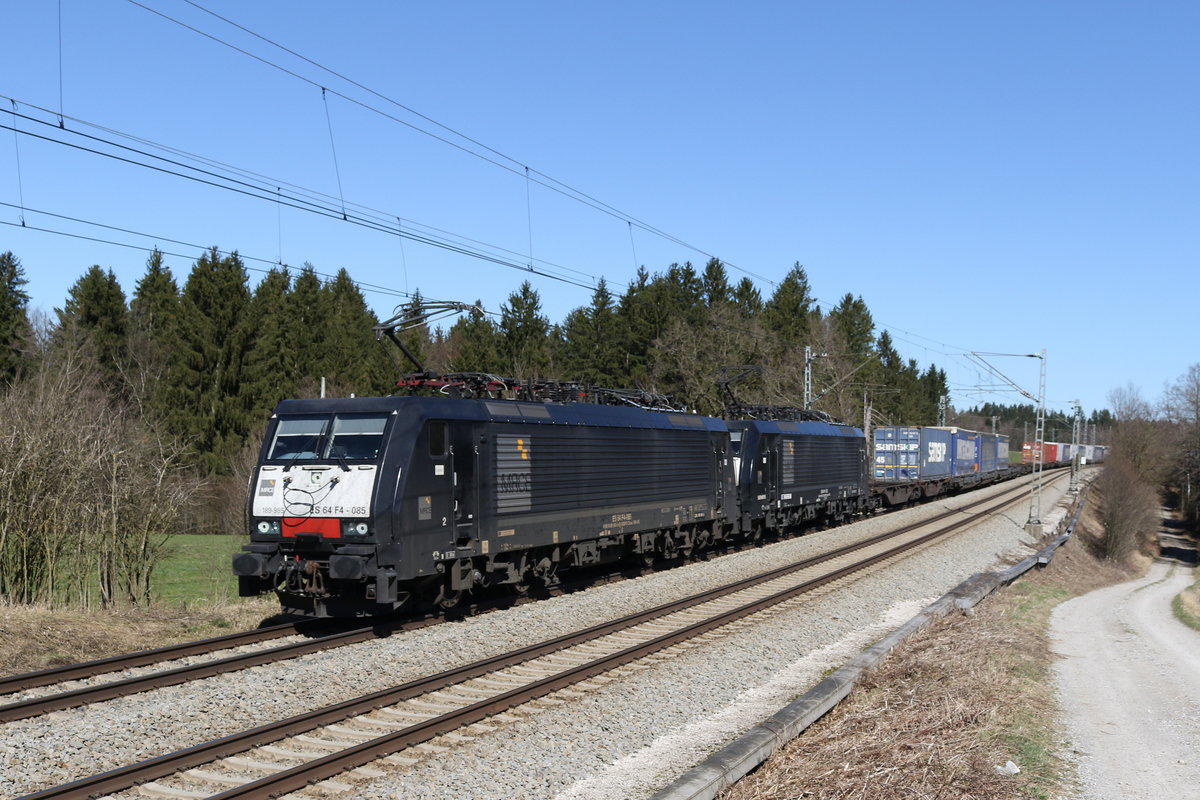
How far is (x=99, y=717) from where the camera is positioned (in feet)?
29.1

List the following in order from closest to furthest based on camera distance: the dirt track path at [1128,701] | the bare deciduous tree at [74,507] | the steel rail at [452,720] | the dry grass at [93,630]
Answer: the steel rail at [452,720], the dirt track path at [1128,701], the dry grass at [93,630], the bare deciduous tree at [74,507]

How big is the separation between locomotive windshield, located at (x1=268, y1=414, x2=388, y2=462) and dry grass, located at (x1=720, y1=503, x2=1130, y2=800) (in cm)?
661

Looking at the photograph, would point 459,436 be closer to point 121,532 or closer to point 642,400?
point 121,532

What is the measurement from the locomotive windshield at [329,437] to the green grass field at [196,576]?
327cm

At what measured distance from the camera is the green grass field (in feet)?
54.3

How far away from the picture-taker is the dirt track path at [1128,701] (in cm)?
852

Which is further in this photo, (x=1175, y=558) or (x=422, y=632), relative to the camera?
(x=1175, y=558)

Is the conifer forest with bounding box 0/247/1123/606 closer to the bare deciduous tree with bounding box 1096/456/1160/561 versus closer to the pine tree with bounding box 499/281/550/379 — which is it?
the pine tree with bounding box 499/281/550/379

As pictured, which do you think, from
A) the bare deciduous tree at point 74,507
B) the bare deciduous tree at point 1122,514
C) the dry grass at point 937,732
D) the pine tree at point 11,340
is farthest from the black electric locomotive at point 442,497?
the pine tree at point 11,340

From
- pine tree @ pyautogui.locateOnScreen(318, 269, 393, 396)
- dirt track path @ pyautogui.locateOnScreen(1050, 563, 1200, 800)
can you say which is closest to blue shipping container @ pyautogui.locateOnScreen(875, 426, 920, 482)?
dirt track path @ pyautogui.locateOnScreen(1050, 563, 1200, 800)

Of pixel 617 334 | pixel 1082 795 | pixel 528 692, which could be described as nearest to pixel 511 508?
pixel 528 692

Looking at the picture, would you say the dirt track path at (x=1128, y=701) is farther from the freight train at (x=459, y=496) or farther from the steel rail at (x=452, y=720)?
the freight train at (x=459, y=496)

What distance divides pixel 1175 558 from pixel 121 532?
58.5 meters

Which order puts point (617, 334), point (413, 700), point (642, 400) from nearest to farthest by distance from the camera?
point (413, 700) < point (642, 400) < point (617, 334)
